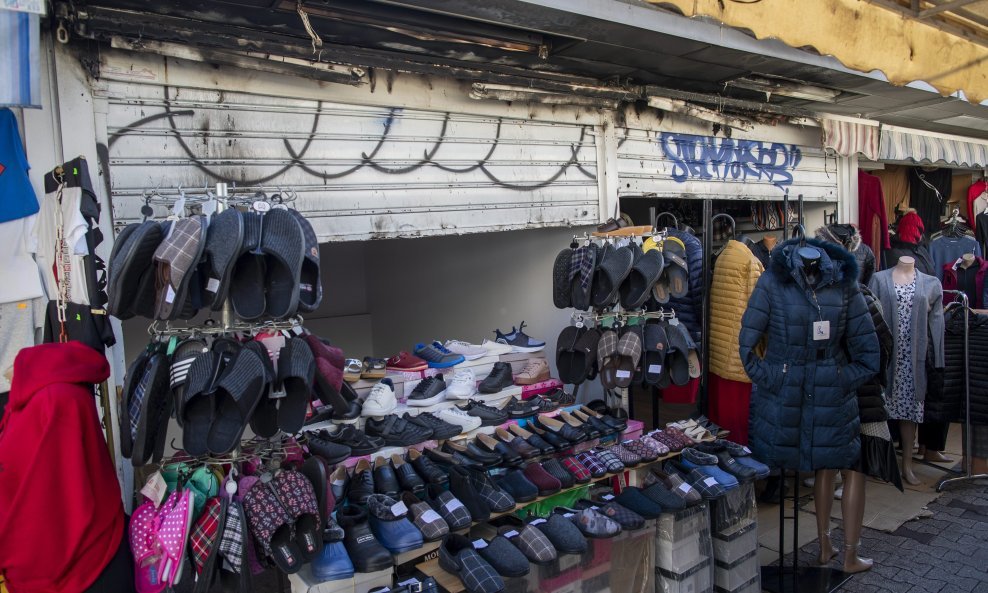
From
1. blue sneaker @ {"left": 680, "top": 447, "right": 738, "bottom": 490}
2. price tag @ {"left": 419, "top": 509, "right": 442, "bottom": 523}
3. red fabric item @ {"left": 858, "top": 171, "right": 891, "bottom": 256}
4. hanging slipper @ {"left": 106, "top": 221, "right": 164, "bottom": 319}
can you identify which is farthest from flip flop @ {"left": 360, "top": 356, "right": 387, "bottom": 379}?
red fabric item @ {"left": 858, "top": 171, "right": 891, "bottom": 256}

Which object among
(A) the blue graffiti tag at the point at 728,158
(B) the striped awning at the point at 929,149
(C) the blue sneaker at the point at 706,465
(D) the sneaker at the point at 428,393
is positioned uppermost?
(B) the striped awning at the point at 929,149

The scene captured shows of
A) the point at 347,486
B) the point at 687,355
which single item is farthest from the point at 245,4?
the point at 687,355

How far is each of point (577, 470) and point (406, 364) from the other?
1505mm

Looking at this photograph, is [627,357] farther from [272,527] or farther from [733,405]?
[272,527]

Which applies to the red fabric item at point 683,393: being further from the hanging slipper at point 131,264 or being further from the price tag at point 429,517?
the hanging slipper at point 131,264

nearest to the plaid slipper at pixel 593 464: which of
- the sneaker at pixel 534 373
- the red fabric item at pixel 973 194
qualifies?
the sneaker at pixel 534 373

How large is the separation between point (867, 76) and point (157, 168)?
19.0ft

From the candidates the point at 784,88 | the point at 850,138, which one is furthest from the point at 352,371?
the point at 850,138

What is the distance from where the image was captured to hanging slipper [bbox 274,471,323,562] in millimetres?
2492

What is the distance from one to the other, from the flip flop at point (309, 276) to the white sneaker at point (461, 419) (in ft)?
5.33

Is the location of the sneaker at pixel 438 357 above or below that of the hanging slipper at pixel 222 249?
below

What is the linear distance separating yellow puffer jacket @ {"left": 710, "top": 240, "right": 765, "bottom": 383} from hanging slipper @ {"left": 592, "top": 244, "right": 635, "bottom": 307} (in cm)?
130

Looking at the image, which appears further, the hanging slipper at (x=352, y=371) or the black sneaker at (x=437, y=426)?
the hanging slipper at (x=352, y=371)

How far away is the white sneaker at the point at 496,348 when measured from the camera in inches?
188
